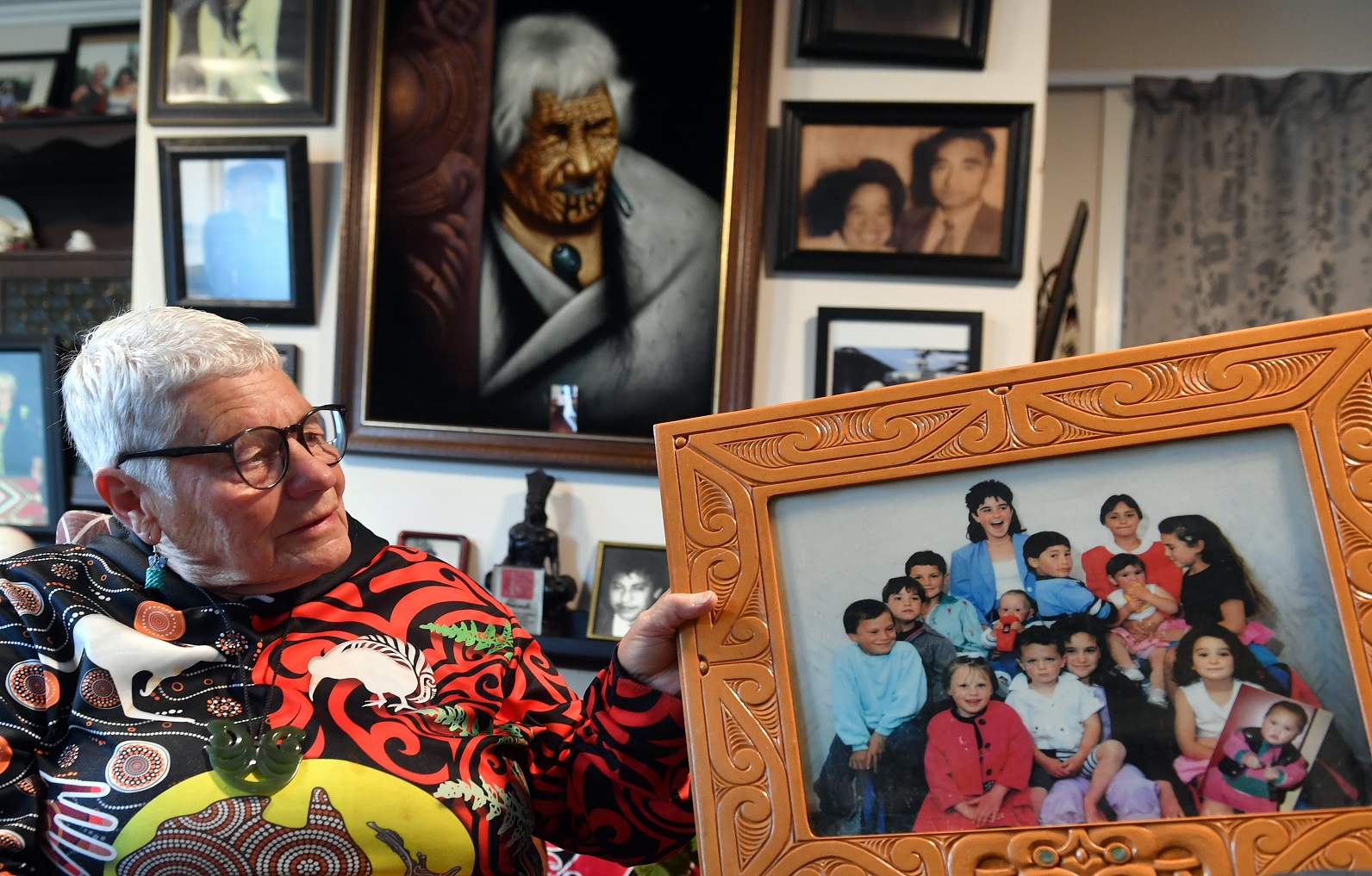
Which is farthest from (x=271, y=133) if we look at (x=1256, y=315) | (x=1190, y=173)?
(x=1256, y=315)

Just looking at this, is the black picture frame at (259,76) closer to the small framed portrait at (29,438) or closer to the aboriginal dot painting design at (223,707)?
the small framed portrait at (29,438)

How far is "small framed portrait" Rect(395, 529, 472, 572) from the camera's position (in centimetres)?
242

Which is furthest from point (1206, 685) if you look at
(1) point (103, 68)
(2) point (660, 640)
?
(1) point (103, 68)

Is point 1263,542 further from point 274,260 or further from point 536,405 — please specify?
point 274,260

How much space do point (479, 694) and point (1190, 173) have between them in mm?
2820

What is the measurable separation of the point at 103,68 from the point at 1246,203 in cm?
371

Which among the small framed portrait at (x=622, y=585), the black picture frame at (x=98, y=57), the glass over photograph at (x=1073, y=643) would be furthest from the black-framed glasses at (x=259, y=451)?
the black picture frame at (x=98, y=57)

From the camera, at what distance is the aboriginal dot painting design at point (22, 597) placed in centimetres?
110

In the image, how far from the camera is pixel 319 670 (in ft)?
3.72

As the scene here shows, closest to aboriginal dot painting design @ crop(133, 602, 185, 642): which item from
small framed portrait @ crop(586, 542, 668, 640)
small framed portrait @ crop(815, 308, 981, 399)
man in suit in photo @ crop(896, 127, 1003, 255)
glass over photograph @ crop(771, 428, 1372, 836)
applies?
glass over photograph @ crop(771, 428, 1372, 836)

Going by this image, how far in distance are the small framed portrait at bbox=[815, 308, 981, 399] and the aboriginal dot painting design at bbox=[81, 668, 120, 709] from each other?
5.01ft

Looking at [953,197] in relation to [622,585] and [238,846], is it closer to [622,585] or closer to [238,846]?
[622,585]

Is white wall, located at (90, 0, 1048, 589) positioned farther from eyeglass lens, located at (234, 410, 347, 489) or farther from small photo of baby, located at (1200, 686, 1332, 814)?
small photo of baby, located at (1200, 686, 1332, 814)

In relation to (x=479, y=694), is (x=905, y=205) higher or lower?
higher
